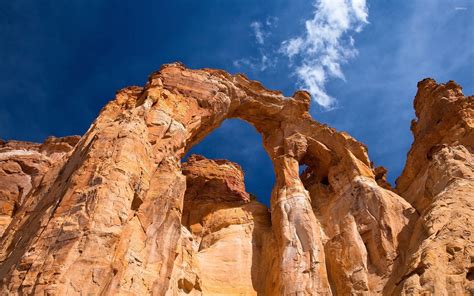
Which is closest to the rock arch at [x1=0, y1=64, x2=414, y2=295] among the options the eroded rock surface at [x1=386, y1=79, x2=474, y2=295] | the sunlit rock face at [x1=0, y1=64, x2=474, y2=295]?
the sunlit rock face at [x1=0, y1=64, x2=474, y2=295]

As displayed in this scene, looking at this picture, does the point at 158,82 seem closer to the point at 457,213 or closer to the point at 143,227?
the point at 143,227

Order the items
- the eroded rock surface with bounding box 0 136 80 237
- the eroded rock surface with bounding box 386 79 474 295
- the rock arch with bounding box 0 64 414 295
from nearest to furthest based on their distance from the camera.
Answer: the rock arch with bounding box 0 64 414 295, the eroded rock surface with bounding box 386 79 474 295, the eroded rock surface with bounding box 0 136 80 237

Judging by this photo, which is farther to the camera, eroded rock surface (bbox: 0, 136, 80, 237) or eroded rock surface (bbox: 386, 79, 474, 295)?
eroded rock surface (bbox: 0, 136, 80, 237)

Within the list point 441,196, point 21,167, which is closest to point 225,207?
point 21,167

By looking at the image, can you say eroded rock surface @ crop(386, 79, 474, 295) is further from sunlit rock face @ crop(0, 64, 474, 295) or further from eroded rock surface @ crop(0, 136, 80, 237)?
eroded rock surface @ crop(0, 136, 80, 237)

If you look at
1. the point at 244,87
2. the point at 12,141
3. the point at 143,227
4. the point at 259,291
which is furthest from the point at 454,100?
the point at 12,141

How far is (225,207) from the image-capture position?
Result: 23.9m

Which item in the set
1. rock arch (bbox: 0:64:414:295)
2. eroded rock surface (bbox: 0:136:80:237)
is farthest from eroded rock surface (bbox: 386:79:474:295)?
eroded rock surface (bbox: 0:136:80:237)

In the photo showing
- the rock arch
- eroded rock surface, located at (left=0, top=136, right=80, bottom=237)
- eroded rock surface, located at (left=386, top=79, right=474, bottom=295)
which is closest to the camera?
the rock arch

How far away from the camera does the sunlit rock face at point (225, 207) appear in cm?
1140

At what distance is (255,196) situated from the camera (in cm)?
2850

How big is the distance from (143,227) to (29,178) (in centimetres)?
921

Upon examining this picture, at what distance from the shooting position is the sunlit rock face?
11398 mm

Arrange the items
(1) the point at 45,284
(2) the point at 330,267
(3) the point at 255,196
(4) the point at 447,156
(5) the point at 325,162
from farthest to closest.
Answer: (3) the point at 255,196, (5) the point at 325,162, (2) the point at 330,267, (4) the point at 447,156, (1) the point at 45,284
